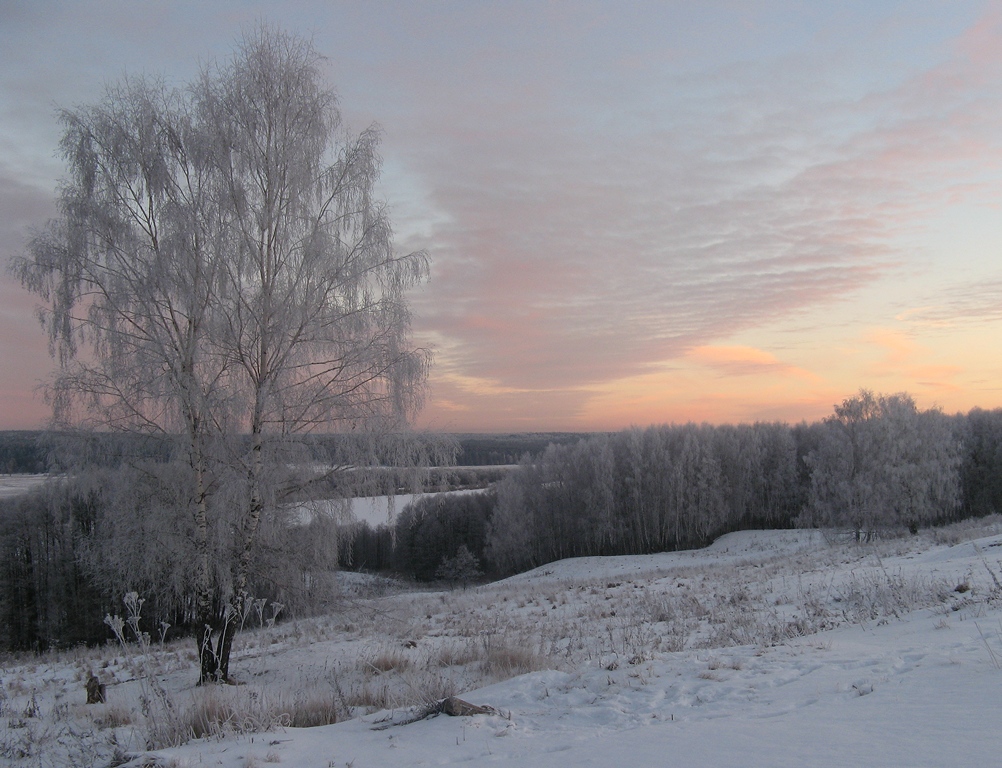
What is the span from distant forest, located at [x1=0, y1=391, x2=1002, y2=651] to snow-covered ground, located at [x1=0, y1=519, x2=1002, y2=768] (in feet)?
5.93

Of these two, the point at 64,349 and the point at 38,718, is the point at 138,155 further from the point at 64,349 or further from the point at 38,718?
the point at 38,718

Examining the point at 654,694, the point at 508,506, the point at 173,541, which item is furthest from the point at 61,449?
→ the point at 508,506

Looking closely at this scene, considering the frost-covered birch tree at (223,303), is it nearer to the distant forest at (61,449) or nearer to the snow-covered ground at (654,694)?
the distant forest at (61,449)

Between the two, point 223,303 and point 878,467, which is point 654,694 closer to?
point 223,303

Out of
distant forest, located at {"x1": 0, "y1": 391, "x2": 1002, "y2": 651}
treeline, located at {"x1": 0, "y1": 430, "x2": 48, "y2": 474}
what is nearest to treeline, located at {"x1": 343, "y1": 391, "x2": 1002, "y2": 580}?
distant forest, located at {"x1": 0, "y1": 391, "x2": 1002, "y2": 651}

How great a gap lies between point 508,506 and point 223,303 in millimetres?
49116

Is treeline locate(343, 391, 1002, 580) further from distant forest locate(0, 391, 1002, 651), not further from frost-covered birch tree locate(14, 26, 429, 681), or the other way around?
frost-covered birch tree locate(14, 26, 429, 681)

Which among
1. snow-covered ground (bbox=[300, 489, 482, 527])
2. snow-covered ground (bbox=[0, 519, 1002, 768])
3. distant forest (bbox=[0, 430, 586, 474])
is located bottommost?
snow-covered ground (bbox=[0, 519, 1002, 768])

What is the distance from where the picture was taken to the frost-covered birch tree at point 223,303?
377 inches

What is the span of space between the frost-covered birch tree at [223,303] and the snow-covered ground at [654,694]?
10.2ft

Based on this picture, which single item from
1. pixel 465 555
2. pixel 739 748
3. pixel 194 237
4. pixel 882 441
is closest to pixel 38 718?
pixel 194 237

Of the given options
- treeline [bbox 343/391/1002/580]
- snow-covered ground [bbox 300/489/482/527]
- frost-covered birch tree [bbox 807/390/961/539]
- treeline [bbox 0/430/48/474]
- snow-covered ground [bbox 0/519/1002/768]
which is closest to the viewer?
snow-covered ground [bbox 0/519/1002/768]

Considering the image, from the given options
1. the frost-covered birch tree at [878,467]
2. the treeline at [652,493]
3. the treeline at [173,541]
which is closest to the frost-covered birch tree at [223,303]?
the treeline at [173,541]

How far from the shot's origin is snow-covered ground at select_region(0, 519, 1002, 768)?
3330mm
